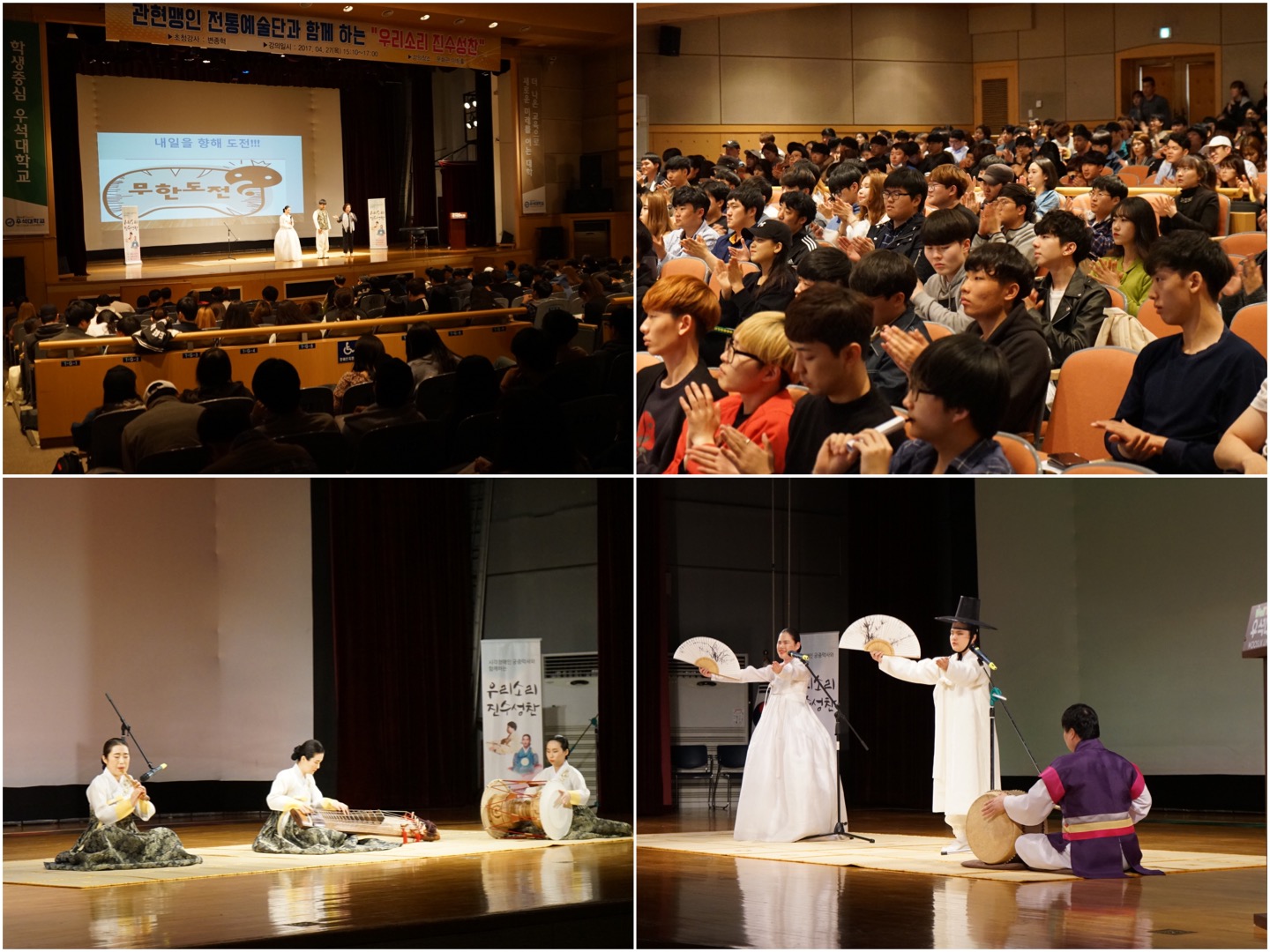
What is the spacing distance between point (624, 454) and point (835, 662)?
0.90m

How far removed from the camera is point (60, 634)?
17.2 ft

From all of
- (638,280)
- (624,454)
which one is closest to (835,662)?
(624,454)

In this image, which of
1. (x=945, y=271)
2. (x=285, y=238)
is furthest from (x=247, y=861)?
(x=945, y=271)

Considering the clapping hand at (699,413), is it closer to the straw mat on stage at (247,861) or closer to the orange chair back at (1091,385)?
the orange chair back at (1091,385)

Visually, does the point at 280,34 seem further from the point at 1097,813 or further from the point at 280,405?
the point at 1097,813

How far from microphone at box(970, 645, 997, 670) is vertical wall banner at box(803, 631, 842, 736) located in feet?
1.32

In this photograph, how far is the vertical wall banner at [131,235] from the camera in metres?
4.31

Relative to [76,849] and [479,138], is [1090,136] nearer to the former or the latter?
[479,138]

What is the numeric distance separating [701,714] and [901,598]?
70 cm

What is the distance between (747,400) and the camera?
4.54 metres

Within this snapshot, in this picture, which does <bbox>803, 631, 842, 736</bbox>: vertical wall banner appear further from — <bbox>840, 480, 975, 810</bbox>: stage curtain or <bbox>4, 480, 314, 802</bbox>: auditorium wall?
<bbox>4, 480, 314, 802</bbox>: auditorium wall

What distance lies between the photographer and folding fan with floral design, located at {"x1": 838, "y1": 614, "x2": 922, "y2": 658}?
4.70 metres

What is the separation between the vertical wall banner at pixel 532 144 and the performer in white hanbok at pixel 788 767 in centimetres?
150

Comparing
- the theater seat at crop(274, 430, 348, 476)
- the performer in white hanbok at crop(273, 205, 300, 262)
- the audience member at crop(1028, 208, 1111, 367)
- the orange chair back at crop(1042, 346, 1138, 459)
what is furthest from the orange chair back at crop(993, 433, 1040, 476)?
the performer in white hanbok at crop(273, 205, 300, 262)
